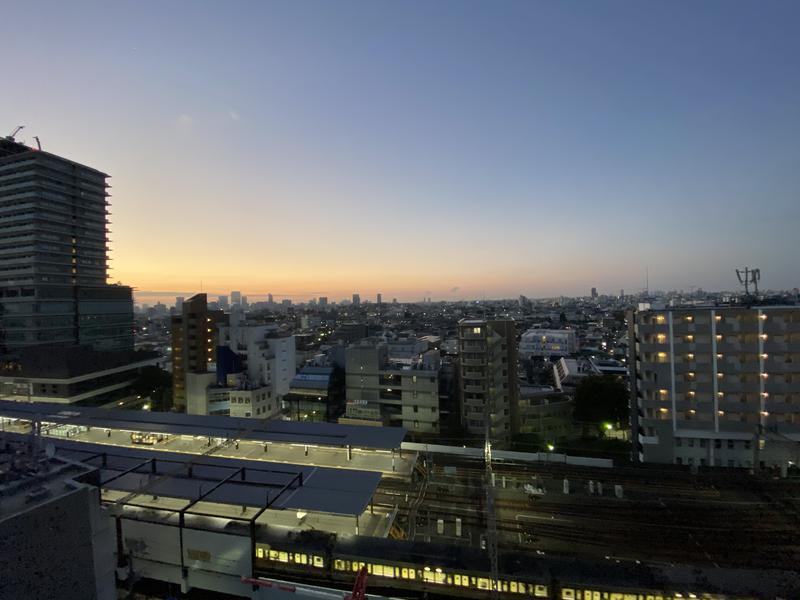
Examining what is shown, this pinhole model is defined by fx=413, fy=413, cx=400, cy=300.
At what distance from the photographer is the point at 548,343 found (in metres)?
48.1

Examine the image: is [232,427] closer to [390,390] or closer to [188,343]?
[390,390]

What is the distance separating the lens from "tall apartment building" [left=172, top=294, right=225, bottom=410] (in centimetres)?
2677

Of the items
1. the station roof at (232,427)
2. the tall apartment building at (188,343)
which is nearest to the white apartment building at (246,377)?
the tall apartment building at (188,343)

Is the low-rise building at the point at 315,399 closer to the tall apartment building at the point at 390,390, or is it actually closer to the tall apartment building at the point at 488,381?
the tall apartment building at the point at 390,390

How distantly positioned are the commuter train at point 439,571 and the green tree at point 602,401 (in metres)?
12.7

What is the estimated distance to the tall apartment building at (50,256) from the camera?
105ft

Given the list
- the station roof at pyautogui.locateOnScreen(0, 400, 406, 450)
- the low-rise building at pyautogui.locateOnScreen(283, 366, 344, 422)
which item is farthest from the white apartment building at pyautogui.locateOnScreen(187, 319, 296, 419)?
the station roof at pyautogui.locateOnScreen(0, 400, 406, 450)

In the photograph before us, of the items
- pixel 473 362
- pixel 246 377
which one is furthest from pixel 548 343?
pixel 246 377

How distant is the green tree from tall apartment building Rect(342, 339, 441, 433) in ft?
23.4

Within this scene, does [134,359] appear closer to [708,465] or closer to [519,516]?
[519,516]

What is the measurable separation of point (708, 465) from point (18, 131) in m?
56.8

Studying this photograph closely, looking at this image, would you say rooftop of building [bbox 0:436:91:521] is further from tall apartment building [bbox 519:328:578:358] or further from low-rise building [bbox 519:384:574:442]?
tall apartment building [bbox 519:328:578:358]

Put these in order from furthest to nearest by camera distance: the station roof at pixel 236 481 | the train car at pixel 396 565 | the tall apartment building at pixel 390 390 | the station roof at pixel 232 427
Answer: the tall apartment building at pixel 390 390 → the station roof at pixel 232 427 → the station roof at pixel 236 481 → the train car at pixel 396 565

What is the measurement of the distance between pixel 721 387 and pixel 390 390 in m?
14.8
